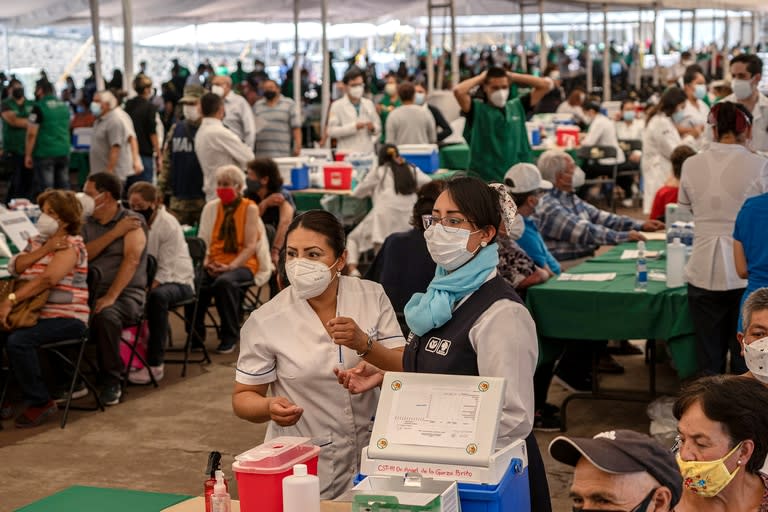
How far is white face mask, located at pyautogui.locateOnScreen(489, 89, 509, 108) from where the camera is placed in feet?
26.3

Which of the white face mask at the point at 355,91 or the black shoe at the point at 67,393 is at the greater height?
the white face mask at the point at 355,91

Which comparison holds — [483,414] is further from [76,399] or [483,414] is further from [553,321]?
[76,399]

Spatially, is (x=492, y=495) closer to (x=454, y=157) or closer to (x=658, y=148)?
(x=658, y=148)

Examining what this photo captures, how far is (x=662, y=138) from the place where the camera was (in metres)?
11.4

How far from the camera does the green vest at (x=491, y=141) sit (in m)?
8.06

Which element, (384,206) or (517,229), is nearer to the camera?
(517,229)

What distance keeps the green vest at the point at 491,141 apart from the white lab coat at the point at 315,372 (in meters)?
4.63

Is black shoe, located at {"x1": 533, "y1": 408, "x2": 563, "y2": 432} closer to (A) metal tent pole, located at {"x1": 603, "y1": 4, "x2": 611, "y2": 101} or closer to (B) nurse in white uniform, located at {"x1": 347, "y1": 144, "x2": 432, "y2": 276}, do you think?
(B) nurse in white uniform, located at {"x1": 347, "y1": 144, "x2": 432, "y2": 276}

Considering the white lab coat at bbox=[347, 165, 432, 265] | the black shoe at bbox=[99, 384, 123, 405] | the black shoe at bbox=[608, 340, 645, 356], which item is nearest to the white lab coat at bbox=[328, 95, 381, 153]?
the white lab coat at bbox=[347, 165, 432, 265]

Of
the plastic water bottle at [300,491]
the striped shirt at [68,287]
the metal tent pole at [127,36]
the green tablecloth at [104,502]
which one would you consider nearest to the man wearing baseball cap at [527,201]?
the striped shirt at [68,287]

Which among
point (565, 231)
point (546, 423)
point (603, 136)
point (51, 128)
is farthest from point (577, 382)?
point (51, 128)

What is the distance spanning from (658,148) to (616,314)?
5.91 m

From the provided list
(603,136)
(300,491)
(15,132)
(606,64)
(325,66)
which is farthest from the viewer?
(606,64)

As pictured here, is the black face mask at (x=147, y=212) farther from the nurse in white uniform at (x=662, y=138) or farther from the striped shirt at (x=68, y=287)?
the nurse in white uniform at (x=662, y=138)
